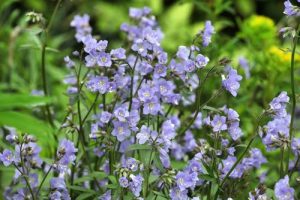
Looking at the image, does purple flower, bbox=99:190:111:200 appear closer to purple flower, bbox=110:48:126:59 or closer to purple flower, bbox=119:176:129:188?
purple flower, bbox=119:176:129:188

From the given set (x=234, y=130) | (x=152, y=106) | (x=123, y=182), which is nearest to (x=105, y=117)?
(x=152, y=106)

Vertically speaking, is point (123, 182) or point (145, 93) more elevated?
point (145, 93)

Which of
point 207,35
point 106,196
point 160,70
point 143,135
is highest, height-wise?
point 207,35

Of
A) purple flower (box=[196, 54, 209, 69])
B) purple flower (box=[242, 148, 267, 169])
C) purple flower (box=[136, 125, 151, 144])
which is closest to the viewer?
purple flower (box=[136, 125, 151, 144])

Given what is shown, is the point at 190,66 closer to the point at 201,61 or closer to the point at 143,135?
the point at 201,61

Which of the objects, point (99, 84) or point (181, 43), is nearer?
point (99, 84)

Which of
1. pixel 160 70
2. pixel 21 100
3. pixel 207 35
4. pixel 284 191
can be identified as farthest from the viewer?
pixel 207 35

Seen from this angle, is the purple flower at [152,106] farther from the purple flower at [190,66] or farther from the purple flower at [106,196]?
the purple flower at [106,196]

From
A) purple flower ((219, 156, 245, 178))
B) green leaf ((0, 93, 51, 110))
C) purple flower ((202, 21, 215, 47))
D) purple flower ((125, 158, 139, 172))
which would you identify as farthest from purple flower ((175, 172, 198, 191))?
green leaf ((0, 93, 51, 110))
